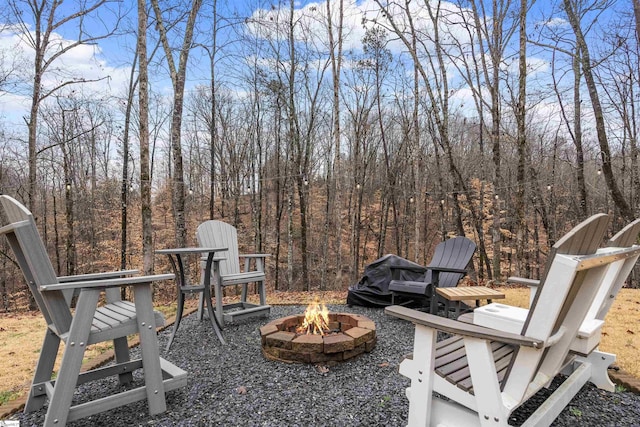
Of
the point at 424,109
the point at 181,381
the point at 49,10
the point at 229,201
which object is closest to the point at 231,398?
the point at 181,381

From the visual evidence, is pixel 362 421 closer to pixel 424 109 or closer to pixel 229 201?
pixel 424 109

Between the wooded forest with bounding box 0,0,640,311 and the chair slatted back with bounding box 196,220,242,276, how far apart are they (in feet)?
6.10

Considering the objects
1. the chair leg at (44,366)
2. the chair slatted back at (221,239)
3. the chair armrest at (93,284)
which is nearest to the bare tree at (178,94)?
the chair slatted back at (221,239)

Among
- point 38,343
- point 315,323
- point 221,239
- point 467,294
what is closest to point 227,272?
point 221,239

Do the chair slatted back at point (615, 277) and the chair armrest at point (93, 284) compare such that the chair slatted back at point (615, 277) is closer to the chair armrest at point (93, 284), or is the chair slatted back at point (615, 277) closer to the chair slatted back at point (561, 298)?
the chair slatted back at point (561, 298)

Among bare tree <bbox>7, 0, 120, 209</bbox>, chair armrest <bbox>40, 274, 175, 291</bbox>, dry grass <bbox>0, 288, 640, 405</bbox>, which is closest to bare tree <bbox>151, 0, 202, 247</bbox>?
dry grass <bbox>0, 288, 640, 405</bbox>

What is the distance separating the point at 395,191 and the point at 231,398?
1191cm

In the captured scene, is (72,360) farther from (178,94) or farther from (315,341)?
(178,94)

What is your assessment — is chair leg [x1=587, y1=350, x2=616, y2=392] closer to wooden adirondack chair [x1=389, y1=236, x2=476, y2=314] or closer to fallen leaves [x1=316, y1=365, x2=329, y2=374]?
wooden adirondack chair [x1=389, y1=236, x2=476, y2=314]

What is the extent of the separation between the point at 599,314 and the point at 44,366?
10.6ft

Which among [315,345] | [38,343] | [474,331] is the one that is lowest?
[38,343]

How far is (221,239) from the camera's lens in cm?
366

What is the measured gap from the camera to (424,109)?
10695 mm

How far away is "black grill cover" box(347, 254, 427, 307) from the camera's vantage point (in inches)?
161
